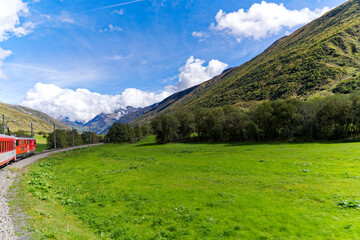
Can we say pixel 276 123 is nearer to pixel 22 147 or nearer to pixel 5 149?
pixel 5 149

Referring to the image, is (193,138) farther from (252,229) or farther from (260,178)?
(252,229)

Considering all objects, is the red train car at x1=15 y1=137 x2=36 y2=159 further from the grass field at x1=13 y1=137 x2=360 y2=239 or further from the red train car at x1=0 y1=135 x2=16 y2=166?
the grass field at x1=13 y1=137 x2=360 y2=239

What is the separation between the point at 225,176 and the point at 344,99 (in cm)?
7082

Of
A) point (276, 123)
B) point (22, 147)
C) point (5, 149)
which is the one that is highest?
point (276, 123)

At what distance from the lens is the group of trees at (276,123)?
220 ft

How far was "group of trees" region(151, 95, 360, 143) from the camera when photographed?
220ft

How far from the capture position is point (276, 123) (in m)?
84.1

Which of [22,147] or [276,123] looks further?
[276,123]

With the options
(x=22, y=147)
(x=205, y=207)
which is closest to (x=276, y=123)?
(x=205, y=207)

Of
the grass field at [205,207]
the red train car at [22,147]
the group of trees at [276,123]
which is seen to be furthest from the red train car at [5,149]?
the group of trees at [276,123]

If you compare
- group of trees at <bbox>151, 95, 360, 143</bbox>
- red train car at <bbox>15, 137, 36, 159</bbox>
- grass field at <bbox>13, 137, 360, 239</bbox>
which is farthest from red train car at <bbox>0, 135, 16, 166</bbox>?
group of trees at <bbox>151, 95, 360, 143</bbox>

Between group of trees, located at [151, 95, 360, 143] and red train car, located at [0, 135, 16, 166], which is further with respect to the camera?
group of trees, located at [151, 95, 360, 143]

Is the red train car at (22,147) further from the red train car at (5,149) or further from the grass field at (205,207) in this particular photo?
the grass field at (205,207)

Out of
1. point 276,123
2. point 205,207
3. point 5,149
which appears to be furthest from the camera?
point 276,123
